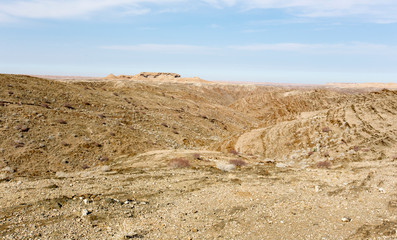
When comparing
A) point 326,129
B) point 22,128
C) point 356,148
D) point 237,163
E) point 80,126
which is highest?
point 326,129

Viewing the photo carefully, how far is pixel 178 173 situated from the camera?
1552 cm

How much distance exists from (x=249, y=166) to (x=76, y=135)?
1688 centimetres

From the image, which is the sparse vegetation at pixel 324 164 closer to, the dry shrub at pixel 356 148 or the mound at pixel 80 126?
the dry shrub at pixel 356 148

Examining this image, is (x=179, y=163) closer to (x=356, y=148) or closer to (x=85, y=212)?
(x=85, y=212)

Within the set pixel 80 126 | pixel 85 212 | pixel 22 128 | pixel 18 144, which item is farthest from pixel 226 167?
pixel 22 128

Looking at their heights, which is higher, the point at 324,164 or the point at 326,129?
the point at 326,129

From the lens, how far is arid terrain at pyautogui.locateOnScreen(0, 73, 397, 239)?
28.7 feet

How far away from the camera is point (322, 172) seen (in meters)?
15.3

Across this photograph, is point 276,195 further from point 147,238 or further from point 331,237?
point 147,238

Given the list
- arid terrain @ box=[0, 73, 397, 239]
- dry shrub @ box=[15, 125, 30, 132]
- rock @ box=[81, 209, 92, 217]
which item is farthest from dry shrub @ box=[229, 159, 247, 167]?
dry shrub @ box=[15, 125, 30, 132]

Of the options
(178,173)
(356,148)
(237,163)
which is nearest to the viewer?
(178,173)

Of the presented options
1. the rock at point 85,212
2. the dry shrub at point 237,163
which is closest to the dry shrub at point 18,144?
the rock at point 85,212

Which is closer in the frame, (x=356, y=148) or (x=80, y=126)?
(x=356, y=148)

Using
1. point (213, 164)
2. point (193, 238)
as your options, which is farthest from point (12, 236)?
point (213, 164)
